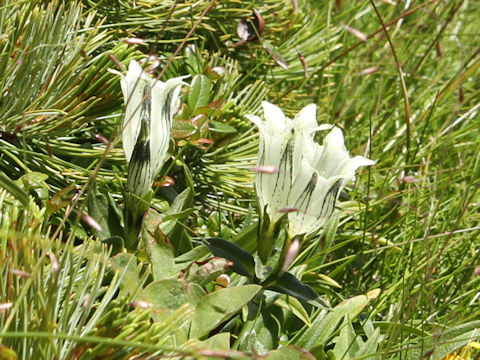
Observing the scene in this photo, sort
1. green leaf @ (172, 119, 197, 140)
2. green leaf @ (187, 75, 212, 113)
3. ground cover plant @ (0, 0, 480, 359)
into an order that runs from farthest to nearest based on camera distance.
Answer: green leaf @ (187, 75, 212, 113)
green leaf @ (172, 119, 197, 140)
ground cover plant @ (0, 0, 480, 359)

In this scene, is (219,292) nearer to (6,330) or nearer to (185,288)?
(185,288)

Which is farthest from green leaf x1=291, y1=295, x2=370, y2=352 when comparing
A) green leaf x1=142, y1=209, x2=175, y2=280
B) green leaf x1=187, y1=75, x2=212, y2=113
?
green leaf x1=187, y1=75, x2=212, y2=113

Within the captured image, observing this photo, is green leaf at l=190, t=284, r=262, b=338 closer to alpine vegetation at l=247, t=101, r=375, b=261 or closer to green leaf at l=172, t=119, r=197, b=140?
alpine vegetation at l=247, t=101, r=375, b=261

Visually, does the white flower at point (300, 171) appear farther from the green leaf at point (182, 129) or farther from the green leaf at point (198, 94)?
the green leaf at point (198, 94)

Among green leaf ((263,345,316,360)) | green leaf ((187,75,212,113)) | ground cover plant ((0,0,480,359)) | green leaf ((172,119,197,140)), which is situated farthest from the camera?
green leaf ((187,75,212,113))

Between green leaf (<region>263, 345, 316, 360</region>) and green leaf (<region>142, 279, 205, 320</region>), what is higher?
green leaf (<region>142, 279, 205, 320</region>)

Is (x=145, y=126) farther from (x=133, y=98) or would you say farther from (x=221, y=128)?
(x=221, y=128)

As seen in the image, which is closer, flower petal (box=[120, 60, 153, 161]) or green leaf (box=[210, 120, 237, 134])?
flower petal (box=[120, 60, 153, 161])

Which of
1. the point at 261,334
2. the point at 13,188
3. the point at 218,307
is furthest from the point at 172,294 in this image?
the point at 13,188
